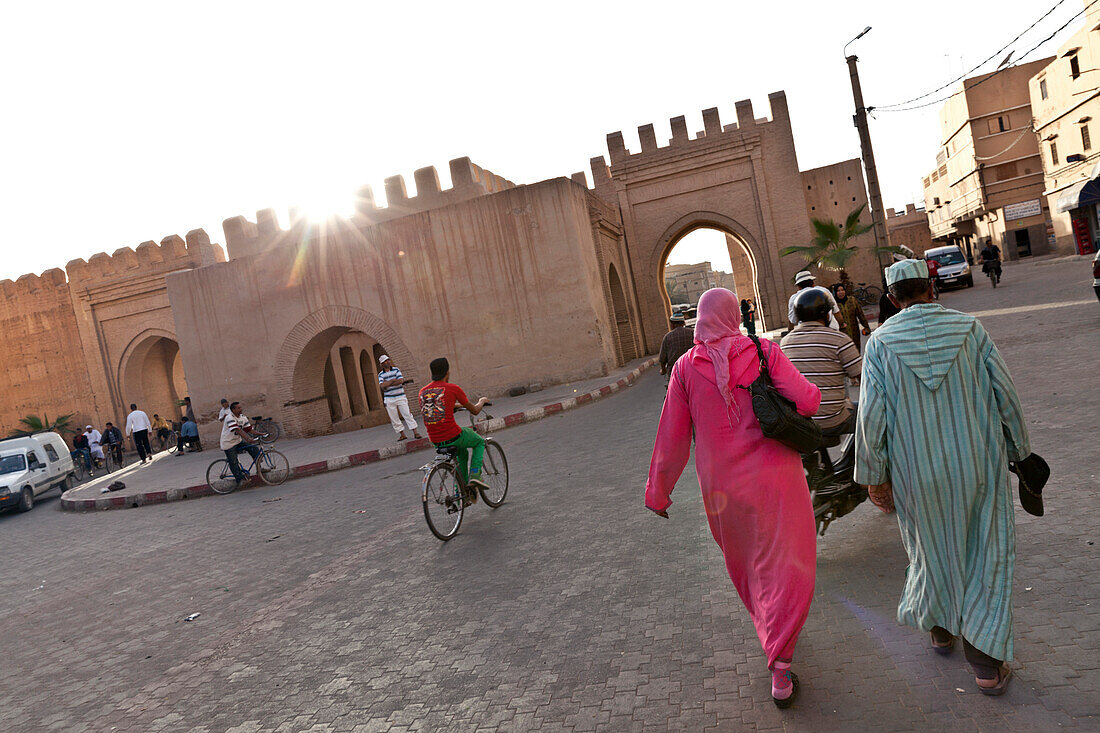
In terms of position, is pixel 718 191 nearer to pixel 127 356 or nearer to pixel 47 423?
pixel 127 356

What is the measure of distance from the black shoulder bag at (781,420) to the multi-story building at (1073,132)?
26.2 m

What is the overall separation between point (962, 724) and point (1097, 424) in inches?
163

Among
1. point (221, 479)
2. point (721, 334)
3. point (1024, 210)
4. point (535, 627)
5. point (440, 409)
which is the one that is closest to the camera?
point (721, 334)

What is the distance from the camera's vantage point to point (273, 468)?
12414mm

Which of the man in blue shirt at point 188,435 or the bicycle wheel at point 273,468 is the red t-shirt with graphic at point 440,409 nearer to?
the bicycle wheel at point 273,468

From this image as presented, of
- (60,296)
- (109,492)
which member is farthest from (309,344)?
(60,296)

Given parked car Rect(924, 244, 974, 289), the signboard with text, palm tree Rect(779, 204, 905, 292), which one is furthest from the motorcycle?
the signboard with text

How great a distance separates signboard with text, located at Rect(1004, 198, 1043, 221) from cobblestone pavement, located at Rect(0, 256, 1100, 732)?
3671cm

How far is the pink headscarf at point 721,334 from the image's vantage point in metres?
2.99

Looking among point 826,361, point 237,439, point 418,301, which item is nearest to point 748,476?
point 826,361

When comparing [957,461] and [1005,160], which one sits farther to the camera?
[1005,160]

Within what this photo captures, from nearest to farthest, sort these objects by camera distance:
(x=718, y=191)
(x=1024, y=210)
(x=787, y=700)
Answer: (x=787, y=700), (x=718, y=191), (x=1024, y=210)

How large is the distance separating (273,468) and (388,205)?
10178 millimetres

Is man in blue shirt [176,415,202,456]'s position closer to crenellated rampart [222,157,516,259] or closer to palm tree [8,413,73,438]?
crenellated rampart [222,157,516,259]
